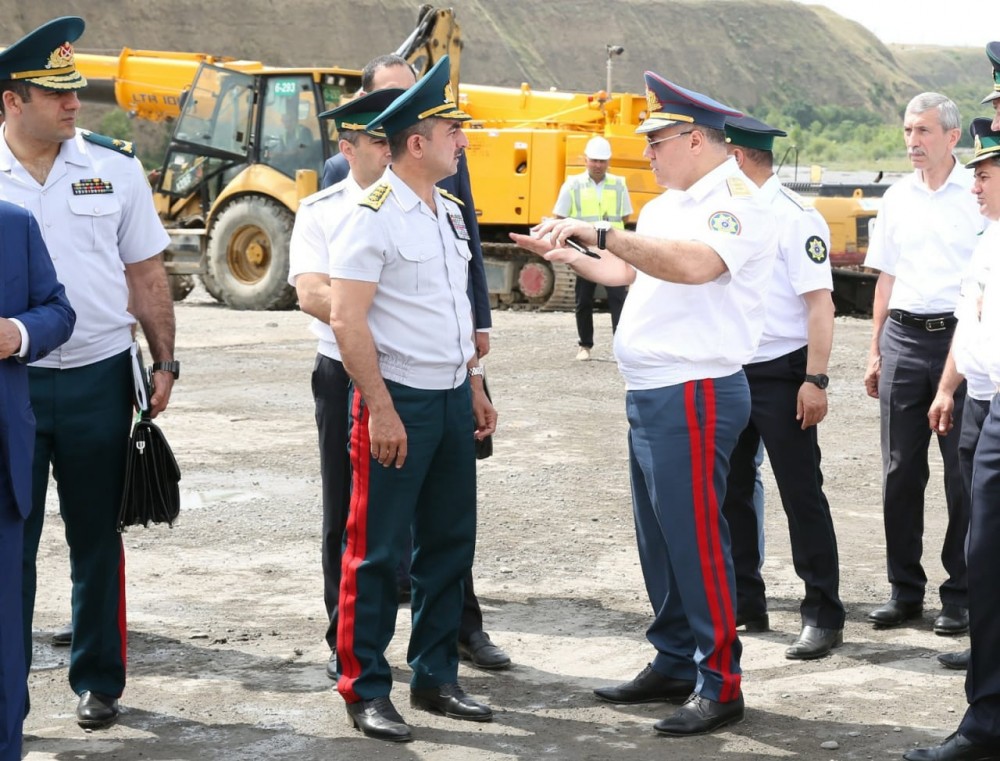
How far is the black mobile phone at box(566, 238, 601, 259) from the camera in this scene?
4551 mm

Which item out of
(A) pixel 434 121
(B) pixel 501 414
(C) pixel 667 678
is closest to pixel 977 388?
(C) pixel 667 678

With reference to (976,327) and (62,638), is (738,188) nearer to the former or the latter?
(976,327)

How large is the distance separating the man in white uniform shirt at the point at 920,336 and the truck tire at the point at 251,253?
13.0 metres

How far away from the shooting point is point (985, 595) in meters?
4.46

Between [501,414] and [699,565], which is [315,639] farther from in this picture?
[501,414]

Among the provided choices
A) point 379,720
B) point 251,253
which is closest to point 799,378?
point 379,720

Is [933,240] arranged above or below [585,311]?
above

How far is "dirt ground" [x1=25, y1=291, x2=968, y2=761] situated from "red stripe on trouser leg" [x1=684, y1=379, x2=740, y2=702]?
229 mm

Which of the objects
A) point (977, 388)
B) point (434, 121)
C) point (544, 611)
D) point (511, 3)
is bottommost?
point (544, 611)

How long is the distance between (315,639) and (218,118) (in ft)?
46.8

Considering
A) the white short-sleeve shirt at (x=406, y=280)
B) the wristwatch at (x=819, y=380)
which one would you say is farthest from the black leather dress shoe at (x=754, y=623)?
the white short-sleeve shirt at (x=406, y=280)

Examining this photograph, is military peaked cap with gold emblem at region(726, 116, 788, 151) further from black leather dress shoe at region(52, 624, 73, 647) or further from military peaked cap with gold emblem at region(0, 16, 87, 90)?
black leather dress shoe at region(52, 624, 73, 647)

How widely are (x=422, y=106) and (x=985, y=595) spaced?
226 centimetres

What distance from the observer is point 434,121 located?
15.1 feet
